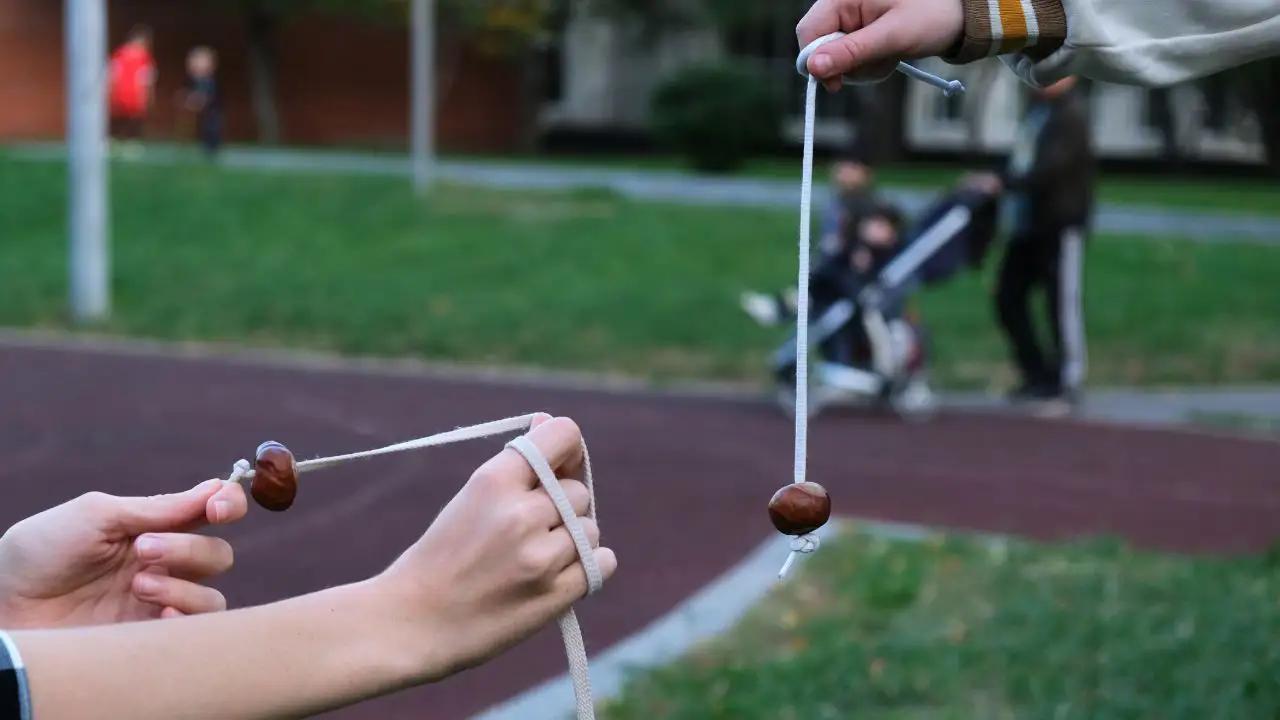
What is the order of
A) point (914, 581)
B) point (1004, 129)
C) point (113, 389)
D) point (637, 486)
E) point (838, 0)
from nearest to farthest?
point (838, 0) → point (914, 581) → point (637, 486) → point (113, 389) → point (1004, 129)

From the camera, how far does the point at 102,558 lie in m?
1.91

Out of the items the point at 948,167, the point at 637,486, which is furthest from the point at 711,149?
the point at 637,486

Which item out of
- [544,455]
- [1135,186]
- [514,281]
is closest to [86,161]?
[514,281]

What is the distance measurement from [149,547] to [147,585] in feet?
0.18

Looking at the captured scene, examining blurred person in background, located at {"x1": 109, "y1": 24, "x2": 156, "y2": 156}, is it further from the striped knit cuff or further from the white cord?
the white cord

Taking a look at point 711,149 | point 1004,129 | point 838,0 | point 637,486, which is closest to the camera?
point 838,0

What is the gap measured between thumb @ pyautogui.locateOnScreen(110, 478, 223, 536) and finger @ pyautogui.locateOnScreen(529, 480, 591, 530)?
1.56 ft

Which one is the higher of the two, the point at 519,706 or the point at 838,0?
the point at 838,0

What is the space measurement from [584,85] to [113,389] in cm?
2652

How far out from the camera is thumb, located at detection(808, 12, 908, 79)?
1.79 meters

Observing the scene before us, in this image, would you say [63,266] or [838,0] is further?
[63,266]

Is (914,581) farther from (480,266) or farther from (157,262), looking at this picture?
(157,262)

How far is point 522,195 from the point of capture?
18969 millimetres

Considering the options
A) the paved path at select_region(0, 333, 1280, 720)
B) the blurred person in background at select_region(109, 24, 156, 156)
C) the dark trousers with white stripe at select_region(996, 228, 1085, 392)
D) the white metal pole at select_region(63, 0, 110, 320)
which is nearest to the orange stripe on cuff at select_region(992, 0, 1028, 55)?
the paved path at select_region(0, 333, 1280, 720)
